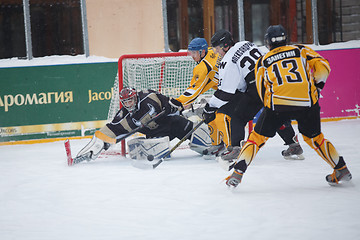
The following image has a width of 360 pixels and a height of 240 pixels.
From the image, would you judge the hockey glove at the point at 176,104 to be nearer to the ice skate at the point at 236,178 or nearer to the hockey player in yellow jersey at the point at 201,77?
the hockey player in yellow jersey at the point at 201,77

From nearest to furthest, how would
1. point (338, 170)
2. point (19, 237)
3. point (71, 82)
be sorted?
point (19, 237) < point (338, 170) < point (71, 82)

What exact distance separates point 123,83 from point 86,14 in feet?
5.38

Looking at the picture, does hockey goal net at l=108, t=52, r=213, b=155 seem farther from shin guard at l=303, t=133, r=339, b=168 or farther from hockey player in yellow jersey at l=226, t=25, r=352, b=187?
shin guard at l=303, t=133, r=339, b=168

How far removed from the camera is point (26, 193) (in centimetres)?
404

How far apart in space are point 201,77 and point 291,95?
1.62m

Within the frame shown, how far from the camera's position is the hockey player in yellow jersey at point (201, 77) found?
197 inches

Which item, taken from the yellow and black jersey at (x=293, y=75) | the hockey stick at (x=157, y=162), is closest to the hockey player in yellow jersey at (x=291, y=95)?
the yellow and black jersey at (x=293, y=75)

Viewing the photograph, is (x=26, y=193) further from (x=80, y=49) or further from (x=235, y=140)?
(x=80, y=49)

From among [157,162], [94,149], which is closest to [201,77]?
[157,162]

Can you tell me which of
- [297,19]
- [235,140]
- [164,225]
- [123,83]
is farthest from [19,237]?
[297,19]

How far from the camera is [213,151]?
17.0 feet

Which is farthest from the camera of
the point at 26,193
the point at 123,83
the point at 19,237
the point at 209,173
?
the point at 123,83

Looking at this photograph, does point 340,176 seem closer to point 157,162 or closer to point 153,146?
point 157,162

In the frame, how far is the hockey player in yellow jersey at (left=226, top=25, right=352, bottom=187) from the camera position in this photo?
11.4 ft
